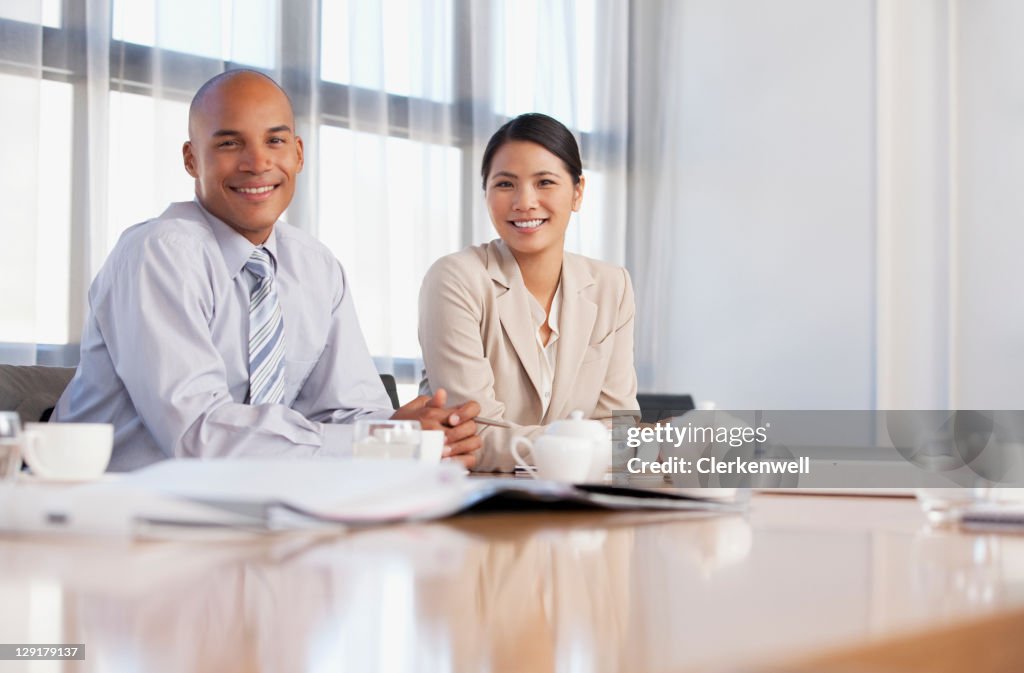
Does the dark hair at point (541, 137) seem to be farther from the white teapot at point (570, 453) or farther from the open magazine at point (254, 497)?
the open magazine at point (254, 497)

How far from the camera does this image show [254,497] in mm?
655

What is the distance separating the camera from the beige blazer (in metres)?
2.44

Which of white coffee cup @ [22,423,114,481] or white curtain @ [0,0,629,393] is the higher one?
white curtain @ [0,0,629,393]

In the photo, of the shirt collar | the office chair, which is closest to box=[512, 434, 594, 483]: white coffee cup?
the shirt collar

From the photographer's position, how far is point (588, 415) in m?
2.56

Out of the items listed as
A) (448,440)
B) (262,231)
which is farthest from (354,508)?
(262,231)

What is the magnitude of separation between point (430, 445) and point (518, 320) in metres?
1.33

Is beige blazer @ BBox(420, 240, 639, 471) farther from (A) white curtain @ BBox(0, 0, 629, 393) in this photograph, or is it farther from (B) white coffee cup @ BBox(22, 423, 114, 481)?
(A) white curtain @ BBox(0, 0, 629, 393)

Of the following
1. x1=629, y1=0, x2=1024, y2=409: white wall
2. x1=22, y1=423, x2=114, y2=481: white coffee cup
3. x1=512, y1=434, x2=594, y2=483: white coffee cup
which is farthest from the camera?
x1=629, y1=0, x2=1024, y2=409: white wall

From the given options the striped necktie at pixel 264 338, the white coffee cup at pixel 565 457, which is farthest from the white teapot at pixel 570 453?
the striped necktie at pixel 264 338

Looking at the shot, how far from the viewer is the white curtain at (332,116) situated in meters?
3.80

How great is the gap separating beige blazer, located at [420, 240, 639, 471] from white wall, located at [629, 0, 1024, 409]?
2.19m

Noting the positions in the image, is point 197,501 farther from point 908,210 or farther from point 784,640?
point 908,210

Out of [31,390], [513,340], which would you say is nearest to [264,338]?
[31,390]
